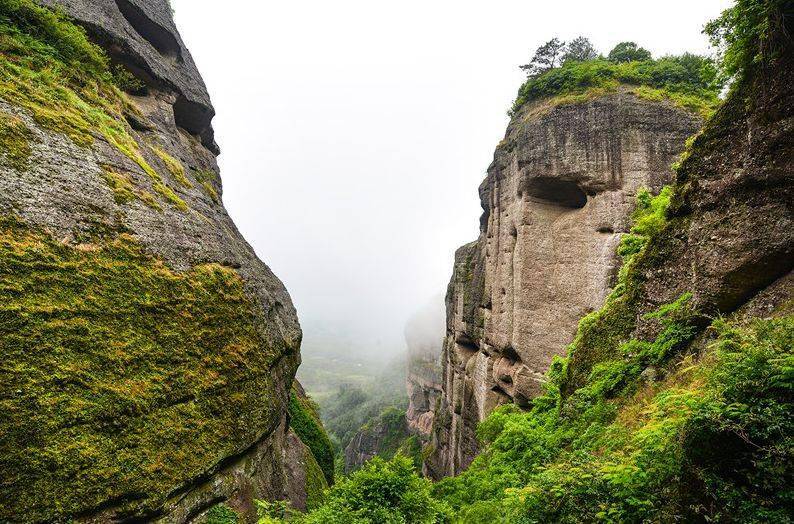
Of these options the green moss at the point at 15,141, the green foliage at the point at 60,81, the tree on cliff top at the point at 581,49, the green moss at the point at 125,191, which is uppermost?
the tree on cliff top at the point at 581,49

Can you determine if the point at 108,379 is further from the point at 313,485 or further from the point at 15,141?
the point at 313,485

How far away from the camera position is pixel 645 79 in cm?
2128

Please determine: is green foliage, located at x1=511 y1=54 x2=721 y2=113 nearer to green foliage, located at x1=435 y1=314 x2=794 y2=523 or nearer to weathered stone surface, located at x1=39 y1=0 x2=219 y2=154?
green foliage, located at x1=435 y1=314 x2=794 y2=523

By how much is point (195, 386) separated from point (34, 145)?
19.6 feet

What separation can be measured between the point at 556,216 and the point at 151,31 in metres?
25.4

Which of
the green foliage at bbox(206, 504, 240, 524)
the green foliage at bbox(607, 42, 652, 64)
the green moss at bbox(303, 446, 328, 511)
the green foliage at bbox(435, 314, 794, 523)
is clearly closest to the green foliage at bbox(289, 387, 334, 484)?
the green moss at bbox(303, 446, 328, 511)

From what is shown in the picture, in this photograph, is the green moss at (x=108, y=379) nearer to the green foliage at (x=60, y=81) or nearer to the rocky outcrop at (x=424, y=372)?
the green foliage at (x=60, y=81)

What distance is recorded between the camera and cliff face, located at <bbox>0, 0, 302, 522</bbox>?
5547 millimetres

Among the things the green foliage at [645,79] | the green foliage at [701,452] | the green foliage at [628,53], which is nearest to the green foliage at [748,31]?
the green foliage at [701,452]

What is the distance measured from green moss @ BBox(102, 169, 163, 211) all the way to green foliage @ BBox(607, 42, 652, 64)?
2998cm

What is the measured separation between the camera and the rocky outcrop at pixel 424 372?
2359 inches

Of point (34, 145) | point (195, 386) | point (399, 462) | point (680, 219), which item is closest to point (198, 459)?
point (195, 386)

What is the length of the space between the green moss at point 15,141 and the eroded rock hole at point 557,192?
22.4 metres

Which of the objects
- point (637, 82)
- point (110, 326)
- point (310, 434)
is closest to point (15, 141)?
point (110, 326)
